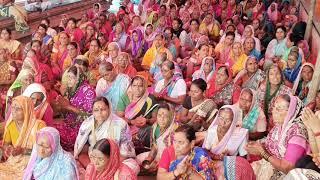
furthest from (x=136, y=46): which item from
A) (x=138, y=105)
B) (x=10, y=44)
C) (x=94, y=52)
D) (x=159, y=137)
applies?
(x=159, y=137)

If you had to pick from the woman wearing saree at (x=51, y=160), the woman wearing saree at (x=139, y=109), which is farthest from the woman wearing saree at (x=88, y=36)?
the woman wearing saree at (x=51, y=160)

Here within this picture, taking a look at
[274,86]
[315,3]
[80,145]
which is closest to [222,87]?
[274,86]

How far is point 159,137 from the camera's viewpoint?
142 inches

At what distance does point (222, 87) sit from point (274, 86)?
0.50 metres

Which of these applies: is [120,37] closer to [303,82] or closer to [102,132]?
[303,82]

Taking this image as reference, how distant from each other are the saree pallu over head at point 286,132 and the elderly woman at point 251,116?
1.92ft

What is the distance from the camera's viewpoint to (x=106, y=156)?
2.82 m

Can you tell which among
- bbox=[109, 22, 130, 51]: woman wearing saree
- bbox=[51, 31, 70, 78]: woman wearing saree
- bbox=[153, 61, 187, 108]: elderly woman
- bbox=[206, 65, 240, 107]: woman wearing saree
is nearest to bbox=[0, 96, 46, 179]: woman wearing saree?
bbox=[153, 61, 187, 108]: elderly woman

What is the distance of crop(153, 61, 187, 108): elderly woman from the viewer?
4570mm

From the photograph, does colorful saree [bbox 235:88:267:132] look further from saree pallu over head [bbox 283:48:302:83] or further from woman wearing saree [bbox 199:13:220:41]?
woman wearing saree [bbox 199:13:220:41]

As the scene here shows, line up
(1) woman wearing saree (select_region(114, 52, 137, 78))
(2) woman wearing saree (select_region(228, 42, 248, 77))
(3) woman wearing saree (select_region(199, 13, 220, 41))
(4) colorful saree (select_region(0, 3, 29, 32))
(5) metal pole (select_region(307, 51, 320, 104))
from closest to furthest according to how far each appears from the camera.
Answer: (5) metal pole (select_region(307, 51, 320, 104))
(1) woman wearing saree (select_region(114, 52, 137, 78))
(2) woman wearing saree (select_region(228, 42, 248, 77))
(3) woman wearing saree (select_region(199, 13, 220, 41))
(4) colorful saree (select_region(0, 3, 29, 32))

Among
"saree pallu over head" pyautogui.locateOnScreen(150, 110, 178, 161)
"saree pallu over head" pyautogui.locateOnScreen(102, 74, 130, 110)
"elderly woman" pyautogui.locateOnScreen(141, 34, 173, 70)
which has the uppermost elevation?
"elderly woman" pyautogui.locateOnScreen(141, 34, 173, 70)

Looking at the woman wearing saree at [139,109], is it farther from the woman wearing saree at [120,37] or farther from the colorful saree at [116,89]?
the woman wearing saree at [120,37]

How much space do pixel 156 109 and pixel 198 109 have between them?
0.34 metres
